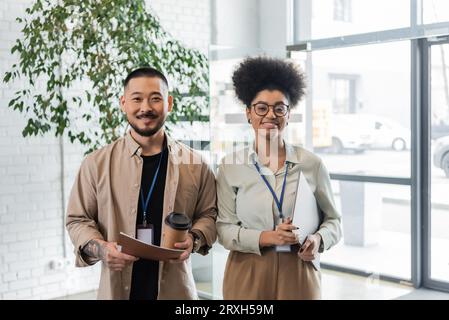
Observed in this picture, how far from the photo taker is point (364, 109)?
4.19 metres

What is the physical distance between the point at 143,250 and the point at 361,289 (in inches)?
105

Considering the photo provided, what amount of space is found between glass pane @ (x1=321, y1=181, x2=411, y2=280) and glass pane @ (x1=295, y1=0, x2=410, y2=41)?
1.29m

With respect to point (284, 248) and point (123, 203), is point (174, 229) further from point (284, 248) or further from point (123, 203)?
point (284, 248)

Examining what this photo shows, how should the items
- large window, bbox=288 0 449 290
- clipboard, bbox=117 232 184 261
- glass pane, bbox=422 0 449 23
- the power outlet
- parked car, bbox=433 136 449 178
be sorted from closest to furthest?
clipboard, bbox=117 232 184 261 → glass pane, bbox=422 0 449 23 → parked car, bbox=433 136 449 178 → large window, bbox=288 0 449 290 → the power outlet

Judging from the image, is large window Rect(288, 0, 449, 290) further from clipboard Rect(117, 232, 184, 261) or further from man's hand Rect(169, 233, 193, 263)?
clipboard Rect(117, 232, 184, 261)

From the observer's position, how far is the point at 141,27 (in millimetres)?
3984

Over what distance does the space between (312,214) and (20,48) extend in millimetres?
2775

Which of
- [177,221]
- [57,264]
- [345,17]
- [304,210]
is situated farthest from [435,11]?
[57,264]

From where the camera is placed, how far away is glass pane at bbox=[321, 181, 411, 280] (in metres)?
4.09

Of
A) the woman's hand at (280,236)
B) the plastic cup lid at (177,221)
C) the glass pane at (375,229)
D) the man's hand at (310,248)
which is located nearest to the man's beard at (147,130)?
the plastic cup lid at (177,221)

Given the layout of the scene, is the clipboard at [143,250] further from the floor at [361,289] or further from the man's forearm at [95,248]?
the floor at [361,289]

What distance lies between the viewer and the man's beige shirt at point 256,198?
6.77 ft

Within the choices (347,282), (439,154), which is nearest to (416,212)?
(439,154)

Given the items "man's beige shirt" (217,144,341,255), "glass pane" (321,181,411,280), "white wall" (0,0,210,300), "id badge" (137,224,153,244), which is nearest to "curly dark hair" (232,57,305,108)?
"man's beige shirt" (217,144,341,255)
